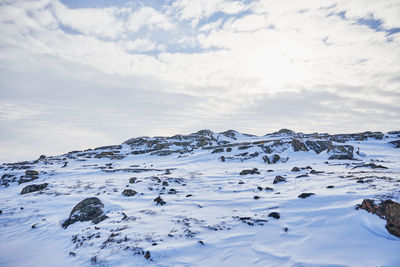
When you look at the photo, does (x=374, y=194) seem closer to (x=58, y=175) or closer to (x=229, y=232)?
(x=229, y=232)

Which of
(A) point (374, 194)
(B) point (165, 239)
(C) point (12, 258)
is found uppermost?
(A) point (374, 194)

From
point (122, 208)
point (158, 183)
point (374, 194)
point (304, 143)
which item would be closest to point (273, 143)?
point (304, 143)

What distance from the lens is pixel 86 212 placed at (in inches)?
332

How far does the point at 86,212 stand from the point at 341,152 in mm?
28367

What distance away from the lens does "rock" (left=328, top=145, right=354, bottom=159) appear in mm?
24688

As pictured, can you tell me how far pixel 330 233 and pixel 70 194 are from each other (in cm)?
1428

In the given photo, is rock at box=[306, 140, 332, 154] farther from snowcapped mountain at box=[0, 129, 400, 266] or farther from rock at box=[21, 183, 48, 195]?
rock at box=[21, 183, 48, 195]

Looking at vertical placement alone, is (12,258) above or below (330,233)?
below

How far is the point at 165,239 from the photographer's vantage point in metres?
5.81

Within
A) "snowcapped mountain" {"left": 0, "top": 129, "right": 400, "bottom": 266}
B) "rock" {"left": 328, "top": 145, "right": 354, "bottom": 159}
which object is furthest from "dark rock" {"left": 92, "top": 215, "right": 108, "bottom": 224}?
"rock" {"left": 328, "top": 145, "right": 354, "bottom": 159}

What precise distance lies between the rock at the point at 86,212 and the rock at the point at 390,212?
983 centimetres

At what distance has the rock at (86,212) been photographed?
26.8 ft

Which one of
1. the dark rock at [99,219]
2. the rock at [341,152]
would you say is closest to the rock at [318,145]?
the rock at [341,152]

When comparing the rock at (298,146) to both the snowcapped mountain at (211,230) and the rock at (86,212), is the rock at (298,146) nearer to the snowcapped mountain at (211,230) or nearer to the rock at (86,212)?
the snowcapped mountain at (211,230)
